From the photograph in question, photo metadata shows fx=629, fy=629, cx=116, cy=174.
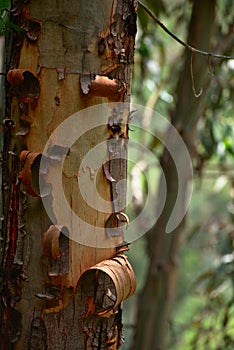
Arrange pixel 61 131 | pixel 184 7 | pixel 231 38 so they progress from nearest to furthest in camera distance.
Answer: pixel 61 131, pixel 231 38, pixel 184 7

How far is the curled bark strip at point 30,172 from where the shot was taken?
0.83 m

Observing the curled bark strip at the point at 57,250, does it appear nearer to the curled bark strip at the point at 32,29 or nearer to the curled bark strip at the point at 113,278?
the curled bark strip at the point at 113,278

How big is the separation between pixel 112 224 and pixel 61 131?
0.15m

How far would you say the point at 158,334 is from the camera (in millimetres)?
1975

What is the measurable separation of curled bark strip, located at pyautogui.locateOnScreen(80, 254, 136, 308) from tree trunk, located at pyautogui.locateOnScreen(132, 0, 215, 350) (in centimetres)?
102

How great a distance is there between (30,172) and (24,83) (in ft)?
0.41

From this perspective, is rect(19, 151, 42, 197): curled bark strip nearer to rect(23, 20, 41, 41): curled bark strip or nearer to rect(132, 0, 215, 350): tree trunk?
rect(23, 20, 41, 41): curled bark strip

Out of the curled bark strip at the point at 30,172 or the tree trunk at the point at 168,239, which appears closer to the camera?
the curled bark strip at the point at 30,172

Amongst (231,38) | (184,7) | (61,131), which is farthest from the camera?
(184,7)

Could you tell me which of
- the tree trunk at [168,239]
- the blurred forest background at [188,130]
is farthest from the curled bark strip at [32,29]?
the tree trunk at [168,239]

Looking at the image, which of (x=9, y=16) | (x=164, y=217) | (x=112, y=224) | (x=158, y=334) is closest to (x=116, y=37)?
(x=9, y=16)

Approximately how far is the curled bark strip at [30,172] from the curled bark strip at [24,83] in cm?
8

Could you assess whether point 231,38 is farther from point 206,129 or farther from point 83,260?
point 83,260

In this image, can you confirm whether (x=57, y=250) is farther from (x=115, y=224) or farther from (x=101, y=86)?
(x=101, y=86)
